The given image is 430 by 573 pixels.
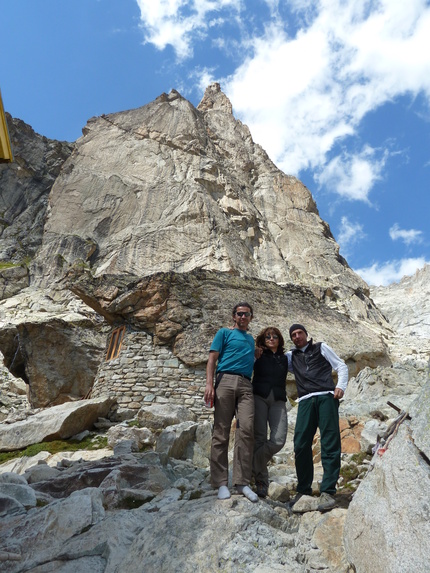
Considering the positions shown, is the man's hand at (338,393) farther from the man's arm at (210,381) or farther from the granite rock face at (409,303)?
the granite rock face at (409,303)

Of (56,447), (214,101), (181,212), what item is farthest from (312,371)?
(214,101)

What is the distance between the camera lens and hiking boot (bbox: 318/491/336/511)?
3.85 metres

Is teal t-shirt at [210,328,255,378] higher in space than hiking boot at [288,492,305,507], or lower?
higher

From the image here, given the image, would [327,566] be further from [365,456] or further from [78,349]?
[78,349]

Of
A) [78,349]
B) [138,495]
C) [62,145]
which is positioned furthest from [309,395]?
[62,145]

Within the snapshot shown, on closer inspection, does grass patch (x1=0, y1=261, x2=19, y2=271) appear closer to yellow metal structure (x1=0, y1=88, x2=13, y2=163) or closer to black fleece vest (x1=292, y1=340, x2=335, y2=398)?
yellow metal structure (x1=0, y1=88, x2=13, y2=163)

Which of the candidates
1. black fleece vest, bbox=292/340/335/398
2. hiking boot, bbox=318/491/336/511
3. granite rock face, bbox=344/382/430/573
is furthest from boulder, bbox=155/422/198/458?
granite rock face, bbox=344/382/430/573

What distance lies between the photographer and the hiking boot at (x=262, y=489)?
4376 millimetres

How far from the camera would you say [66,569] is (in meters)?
3.25

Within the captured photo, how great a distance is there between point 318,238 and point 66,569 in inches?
1760

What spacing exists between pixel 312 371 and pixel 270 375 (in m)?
0.50

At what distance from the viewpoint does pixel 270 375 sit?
489cm

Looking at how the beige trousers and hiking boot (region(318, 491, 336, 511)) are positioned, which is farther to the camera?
the beige trousers

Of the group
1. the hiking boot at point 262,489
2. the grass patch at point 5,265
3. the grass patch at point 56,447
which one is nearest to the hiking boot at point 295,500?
the hiking boot at point 262,489
